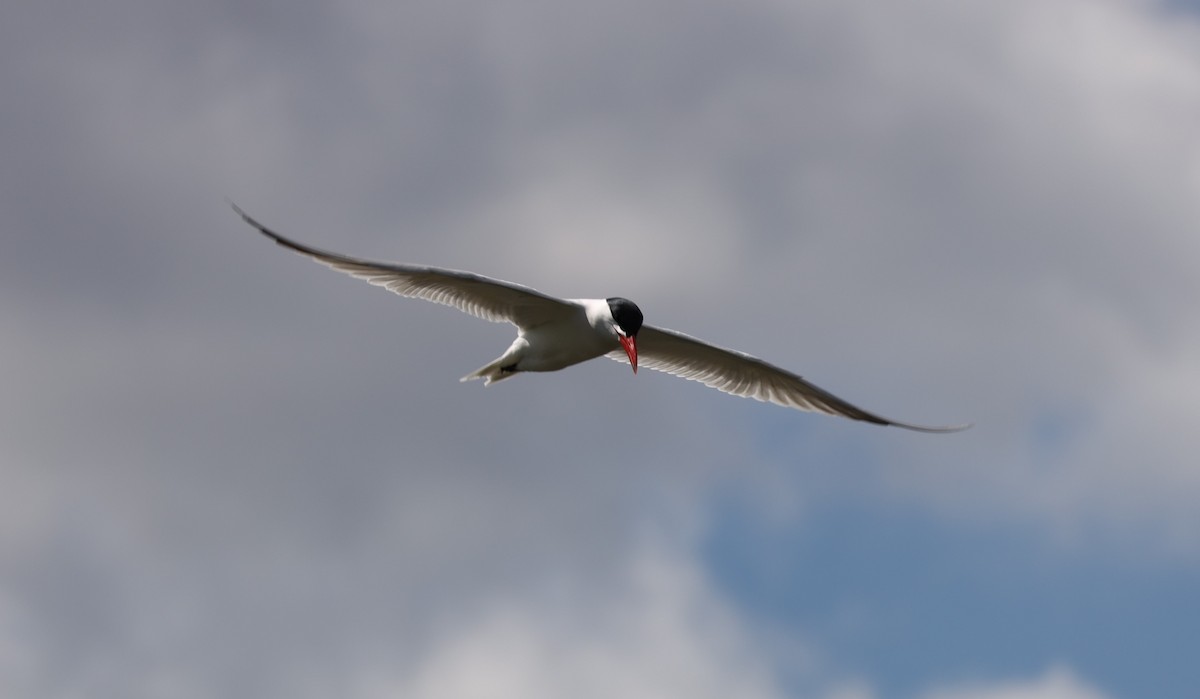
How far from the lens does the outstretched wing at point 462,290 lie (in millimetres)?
18297

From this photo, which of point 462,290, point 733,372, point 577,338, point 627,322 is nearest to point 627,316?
point 627,322

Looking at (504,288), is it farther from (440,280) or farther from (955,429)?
(955,429)

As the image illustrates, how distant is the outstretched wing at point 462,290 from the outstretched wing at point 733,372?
2015 mm

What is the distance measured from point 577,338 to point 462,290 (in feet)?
5.78

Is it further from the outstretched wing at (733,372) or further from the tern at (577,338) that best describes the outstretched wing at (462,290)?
the outstretched wing at (733,372)

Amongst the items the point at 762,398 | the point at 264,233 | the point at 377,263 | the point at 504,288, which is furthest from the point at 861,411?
the point at 264,233

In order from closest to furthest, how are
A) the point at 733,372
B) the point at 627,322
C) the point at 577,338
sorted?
the point at 627,322, the point at 577,338, the point at 733,372

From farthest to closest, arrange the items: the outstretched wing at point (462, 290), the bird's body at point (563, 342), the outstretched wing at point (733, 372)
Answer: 1. the outstretched wing at point (733, 372)
2. the bird's body at point (563, 342)
3. the outstretched wing at point (462, 290)

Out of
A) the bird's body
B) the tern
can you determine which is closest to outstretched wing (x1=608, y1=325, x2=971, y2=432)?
the tern

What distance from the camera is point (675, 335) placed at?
69.4 ft

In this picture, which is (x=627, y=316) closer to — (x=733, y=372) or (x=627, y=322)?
(x=627, y=322)

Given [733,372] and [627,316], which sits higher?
[627,316]

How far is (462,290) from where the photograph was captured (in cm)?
1956

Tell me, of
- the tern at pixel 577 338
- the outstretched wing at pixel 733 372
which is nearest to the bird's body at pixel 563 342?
the tern at pixel 577 338
